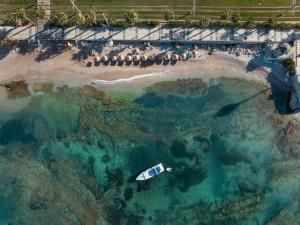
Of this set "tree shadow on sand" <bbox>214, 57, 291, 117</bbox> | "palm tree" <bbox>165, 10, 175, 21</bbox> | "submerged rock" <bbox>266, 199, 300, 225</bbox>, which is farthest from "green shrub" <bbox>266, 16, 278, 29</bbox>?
"submerged rock" <bbox>266, 199, 300, 225</bbox>

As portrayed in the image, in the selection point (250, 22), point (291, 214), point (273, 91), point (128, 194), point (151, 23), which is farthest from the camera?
point (128, 194)

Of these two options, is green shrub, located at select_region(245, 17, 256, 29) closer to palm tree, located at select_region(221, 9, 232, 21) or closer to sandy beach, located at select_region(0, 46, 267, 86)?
palm tree, located at select_region(221, 9, 232, 21)

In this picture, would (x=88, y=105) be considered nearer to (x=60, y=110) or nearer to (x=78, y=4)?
(x=60, y=110)

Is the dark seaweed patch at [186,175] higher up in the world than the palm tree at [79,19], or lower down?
lower down

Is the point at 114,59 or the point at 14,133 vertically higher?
the point at 114,59

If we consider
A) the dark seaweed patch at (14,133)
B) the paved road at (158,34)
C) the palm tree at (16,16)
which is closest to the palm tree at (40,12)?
the palm tree at (16,16)

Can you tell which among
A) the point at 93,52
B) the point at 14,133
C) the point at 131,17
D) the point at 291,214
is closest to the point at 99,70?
the point at 93,52

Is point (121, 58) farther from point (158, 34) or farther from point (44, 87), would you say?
point (44, 87)

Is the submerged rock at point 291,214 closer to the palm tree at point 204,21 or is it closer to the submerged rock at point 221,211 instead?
the submerged rock at point 221,211
